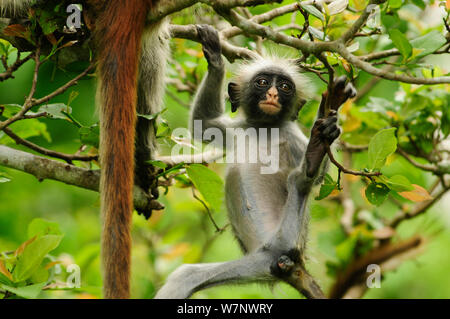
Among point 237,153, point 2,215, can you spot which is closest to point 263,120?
point 237,153

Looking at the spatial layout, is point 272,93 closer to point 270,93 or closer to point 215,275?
point 270,93

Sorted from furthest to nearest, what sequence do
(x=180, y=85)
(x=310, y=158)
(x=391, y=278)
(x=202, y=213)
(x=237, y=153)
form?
(x=391, y=278)
(x=202, y=213)
(x=180, y=85)
(x=237, y=153)
(x=310, y=158)

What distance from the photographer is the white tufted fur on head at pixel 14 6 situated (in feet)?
14.6

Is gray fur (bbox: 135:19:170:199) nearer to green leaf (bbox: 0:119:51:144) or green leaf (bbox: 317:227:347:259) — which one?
green leaf (bbox: 0:119:51:144)

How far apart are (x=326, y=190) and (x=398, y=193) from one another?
443 millimetres

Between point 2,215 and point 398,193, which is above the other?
point 2,215

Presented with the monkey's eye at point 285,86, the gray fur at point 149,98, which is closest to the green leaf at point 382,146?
the monkey's eye at point 285,86

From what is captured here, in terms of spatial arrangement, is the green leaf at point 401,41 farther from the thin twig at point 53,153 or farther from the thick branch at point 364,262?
the thick branch at point 364,262

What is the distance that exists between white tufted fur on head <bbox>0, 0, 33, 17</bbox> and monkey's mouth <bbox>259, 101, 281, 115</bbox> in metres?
1.79

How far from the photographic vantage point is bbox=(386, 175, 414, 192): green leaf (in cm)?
375

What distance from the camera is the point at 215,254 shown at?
8836 mm

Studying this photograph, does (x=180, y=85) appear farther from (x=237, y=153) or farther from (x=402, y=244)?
(x=402, y=244)
